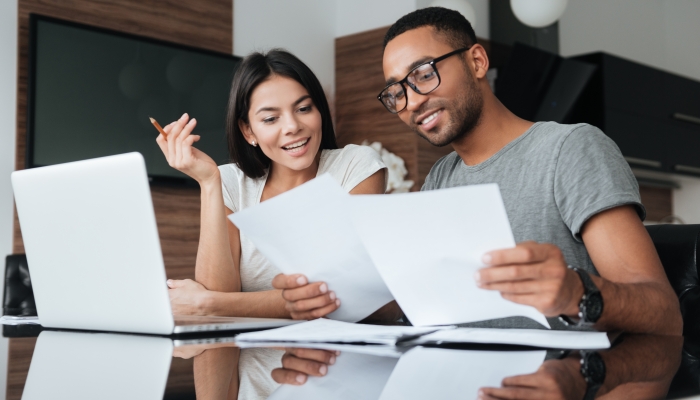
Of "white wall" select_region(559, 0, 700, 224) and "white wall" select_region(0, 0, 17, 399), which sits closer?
"white wall" select_region(0, 0, 17, 399)

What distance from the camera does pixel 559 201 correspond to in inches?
44.5

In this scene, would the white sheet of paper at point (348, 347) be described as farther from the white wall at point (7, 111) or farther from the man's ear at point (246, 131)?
the white wall at point (7, 111)

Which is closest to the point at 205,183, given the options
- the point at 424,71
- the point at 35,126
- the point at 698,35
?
the point at 424,71

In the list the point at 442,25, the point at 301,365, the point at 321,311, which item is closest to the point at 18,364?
the point at 301,365

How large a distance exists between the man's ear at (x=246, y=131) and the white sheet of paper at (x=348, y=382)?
3.71 ft

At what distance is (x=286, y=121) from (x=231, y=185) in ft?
0.75

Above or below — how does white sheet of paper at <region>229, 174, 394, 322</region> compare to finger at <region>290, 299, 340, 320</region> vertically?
above

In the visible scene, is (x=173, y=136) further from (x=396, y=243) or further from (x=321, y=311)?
(x=396, y=243)

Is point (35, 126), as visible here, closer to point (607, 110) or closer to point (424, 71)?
point (424, 71)

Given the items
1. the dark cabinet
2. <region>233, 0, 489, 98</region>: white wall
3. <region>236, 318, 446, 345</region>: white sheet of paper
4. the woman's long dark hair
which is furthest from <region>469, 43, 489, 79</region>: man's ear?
the dark cabinet

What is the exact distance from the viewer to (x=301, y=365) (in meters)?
0.70

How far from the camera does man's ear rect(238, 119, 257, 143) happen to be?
5.82ft

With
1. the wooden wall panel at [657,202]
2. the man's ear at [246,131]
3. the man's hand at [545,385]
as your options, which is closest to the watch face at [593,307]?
the man's hand at [545,385]

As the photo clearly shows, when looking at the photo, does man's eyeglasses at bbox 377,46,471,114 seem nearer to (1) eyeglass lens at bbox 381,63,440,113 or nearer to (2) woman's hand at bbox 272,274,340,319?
(1) eyeglass lens at bbox 381,63,440,113
